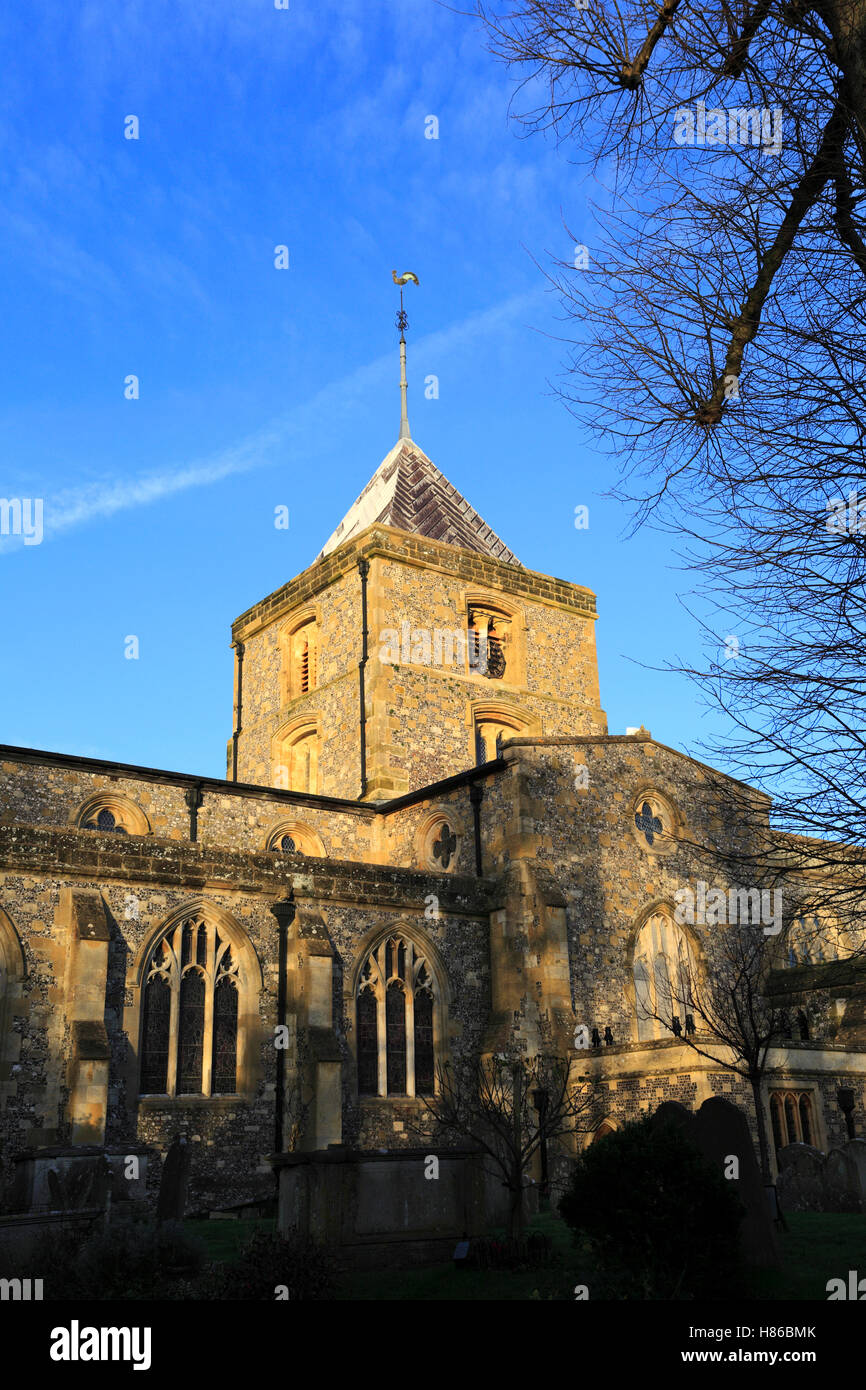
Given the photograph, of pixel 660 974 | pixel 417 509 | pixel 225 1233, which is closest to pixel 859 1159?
pixel 660 974

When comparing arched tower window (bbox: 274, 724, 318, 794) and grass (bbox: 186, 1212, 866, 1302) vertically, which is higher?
arched tower window (bbox: 274, 724, 318, 794)

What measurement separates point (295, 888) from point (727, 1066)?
24.4 feet

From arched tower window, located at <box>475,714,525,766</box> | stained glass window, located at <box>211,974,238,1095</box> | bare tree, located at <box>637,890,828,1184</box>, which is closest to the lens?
stained glass window, located at <box>211,974,238,1095</box>

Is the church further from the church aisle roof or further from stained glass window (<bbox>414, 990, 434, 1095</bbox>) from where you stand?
the church aisle roof

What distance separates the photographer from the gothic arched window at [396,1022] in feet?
67.4

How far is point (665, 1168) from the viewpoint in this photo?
10.3m

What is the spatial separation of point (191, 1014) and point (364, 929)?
3.56 meters

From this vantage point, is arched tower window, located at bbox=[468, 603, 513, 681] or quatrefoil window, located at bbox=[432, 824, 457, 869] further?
arched tower window, located at bbox=[468, 603, 513, 681]

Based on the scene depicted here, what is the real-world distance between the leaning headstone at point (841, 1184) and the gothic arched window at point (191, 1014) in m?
9.00

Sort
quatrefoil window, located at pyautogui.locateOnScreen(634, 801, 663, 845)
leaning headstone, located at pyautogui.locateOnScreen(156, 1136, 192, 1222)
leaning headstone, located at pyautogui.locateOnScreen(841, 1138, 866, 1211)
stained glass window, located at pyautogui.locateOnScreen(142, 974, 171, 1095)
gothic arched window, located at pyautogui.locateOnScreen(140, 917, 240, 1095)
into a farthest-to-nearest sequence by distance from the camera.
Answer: quatrefoil window, located at pyautogui.locateOnScreen(634, 801, 663, 845) → gothic arched window, located at pyautogui.locateOnScreen(140, 917, 240, 1095) → stained glass window, located at pyautogui.locateOnScreen(142, 974, 171, 1095) → leaning headstone, located at pyautogui.locateOnScreen(841, 1138, 866, 1211) → leaning headstone, located at pyautogui.locateOnScreen(156, 1136, 192, 1222)

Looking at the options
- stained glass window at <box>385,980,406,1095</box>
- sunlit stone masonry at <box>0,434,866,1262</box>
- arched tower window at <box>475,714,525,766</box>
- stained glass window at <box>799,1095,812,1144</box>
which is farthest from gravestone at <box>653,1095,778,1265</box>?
arched tower window at <box>475,714,525,766</box>

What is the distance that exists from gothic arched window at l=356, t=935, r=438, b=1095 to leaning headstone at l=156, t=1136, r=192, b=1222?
4.71 meters

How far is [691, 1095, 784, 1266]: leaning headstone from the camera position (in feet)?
36.4

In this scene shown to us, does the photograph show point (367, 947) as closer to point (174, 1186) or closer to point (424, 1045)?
point (424, 1045)
